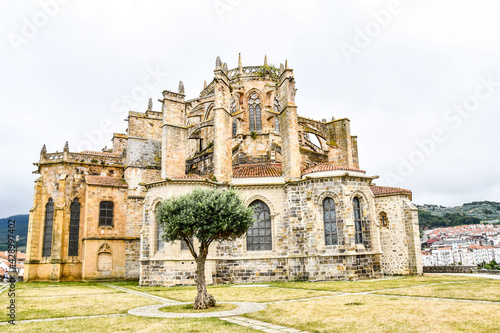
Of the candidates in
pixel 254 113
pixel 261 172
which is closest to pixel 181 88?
pixel 254 113

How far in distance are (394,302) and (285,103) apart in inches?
652

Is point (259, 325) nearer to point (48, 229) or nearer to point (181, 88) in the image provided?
point (181, 88)

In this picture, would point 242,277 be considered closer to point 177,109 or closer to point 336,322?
point 177,109

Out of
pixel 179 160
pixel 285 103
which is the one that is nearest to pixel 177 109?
pixel 179 160

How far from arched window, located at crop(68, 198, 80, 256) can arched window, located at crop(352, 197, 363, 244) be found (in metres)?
22.0

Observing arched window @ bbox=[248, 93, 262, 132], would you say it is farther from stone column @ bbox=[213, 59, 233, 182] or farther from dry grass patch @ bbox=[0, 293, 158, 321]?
dry grass patch @ bbox=[0, 293, 158, 321]

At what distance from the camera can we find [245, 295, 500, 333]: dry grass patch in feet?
27.3

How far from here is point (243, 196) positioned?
71.7ft

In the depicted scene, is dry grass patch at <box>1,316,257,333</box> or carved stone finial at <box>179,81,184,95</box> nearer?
dry grass patch at <box>1,316,257,333</box>

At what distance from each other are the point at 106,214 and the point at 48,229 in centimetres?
476

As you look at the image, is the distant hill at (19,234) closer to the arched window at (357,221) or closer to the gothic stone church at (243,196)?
the gothic stone church at (243,196)

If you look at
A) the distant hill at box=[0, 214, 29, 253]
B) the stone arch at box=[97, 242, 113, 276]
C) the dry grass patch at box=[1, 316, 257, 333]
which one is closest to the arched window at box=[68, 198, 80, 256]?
the stone arch at box=[97, 242, 113, 276]

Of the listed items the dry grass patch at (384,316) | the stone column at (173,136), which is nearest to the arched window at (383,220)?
the stone column at (173,136)

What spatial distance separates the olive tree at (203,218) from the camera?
44.4 feet
